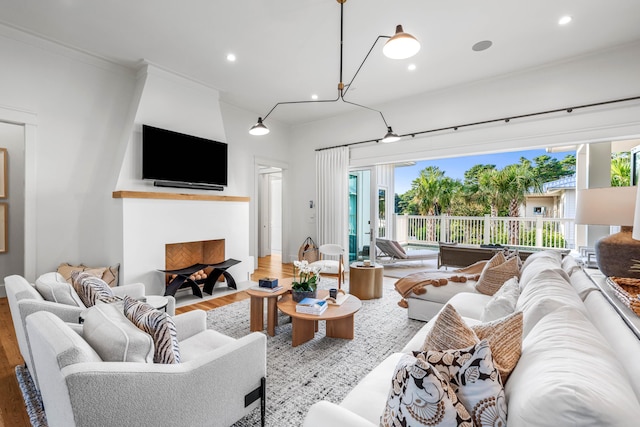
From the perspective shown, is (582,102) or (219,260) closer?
(582,102)

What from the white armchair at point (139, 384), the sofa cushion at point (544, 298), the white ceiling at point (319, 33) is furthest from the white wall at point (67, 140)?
the sofa cushion at point (544, 298)

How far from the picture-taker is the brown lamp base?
220cm

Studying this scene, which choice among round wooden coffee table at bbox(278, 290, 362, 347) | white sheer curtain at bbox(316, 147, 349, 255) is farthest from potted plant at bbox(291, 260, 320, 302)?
white sheer curtain at bbox(316, 147, 349, 255)

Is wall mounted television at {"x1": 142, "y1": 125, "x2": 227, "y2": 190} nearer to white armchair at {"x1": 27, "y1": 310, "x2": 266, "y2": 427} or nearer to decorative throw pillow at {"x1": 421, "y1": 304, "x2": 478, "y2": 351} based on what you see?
white armchair at {"x1": 27, "y1": 310, "x2": 266, "y2": 427}

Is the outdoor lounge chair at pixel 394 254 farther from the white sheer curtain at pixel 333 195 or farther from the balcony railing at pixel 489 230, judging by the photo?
the balcony railing at pixel 489 230

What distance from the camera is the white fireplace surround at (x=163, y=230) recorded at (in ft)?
12.0

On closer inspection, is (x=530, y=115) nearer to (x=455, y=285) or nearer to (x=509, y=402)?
(x=455, y=285)

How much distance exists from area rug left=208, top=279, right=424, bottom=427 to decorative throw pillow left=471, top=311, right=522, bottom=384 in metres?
1.19

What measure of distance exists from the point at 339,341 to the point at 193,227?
8.99 ft

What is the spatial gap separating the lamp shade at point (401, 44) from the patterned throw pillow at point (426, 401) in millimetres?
2052

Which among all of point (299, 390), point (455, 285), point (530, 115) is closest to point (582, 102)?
point (530, 115)

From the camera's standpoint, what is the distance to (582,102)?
3756 millimetres

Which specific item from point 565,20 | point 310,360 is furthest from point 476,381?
point 565,20

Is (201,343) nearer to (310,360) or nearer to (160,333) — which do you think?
(160,333)
